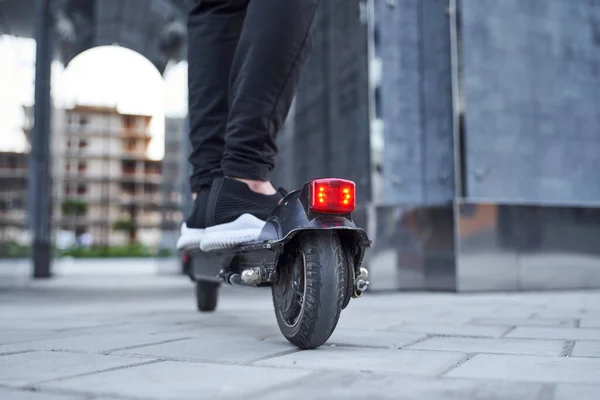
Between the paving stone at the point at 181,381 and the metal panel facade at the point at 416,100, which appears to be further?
the metal panel facade at the point at 416,100

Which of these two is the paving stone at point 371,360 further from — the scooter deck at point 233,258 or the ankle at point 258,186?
the ankle at point 258,186

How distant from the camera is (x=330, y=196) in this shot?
1813mm

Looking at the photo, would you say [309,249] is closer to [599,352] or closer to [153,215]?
[599,352]

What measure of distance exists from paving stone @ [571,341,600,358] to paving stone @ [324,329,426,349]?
1.57 ft

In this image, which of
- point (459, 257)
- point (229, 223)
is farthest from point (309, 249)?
point (459, 257)

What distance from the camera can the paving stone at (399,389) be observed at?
46.8 inches

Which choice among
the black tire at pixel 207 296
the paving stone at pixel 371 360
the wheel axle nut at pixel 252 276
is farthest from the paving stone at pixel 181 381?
the black tire at pixel 207 296

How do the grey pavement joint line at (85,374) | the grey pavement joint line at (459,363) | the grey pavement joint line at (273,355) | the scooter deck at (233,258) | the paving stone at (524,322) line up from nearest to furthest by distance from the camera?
the grey pavement joint line at (85,374), the grey pavement joint line at (459,363), the grey pavement joint line at (273,355), the scooter deck at (233,258), the paving stone at (524,322)

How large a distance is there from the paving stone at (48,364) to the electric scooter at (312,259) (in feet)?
1.54

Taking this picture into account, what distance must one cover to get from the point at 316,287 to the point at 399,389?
0.54m

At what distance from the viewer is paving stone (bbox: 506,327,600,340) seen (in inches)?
85.1

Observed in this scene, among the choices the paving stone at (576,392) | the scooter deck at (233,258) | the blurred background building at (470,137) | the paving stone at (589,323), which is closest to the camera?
the paving stone at (576,392)

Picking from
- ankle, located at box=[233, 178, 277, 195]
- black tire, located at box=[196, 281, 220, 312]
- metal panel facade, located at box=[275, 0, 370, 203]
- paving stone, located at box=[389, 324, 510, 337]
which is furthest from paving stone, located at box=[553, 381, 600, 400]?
metal panel facade, located at box=[275, 0, 370, 203]

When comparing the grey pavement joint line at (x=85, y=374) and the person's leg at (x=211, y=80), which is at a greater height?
the person's leg at (x=211, y=80)
